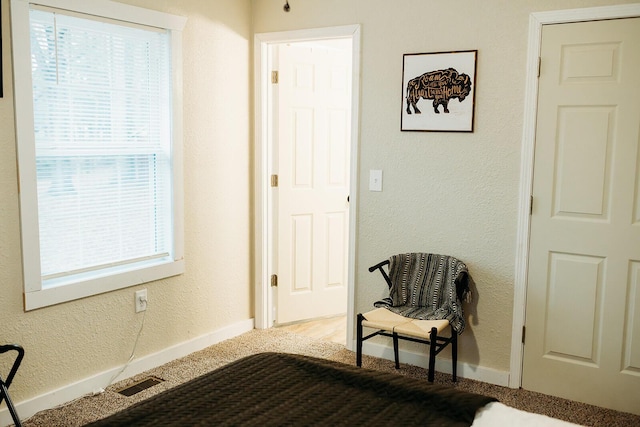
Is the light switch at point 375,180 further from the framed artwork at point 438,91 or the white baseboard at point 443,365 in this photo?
the white baseboard at point 443,365

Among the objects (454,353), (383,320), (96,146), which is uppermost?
(96,146)

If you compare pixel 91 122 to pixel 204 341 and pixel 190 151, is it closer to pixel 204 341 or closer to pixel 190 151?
pixel 190 151

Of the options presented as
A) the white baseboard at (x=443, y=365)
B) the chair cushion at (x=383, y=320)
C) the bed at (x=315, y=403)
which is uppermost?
the bed at (x=315, y=403)

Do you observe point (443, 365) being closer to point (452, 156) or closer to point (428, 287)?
point (428, 287)

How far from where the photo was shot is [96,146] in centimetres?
329

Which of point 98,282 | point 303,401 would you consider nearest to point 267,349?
point 98,282

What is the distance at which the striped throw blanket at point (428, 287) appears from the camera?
3.42m

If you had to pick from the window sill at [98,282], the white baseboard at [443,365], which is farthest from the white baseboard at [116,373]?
the white baseboard at [443,365]

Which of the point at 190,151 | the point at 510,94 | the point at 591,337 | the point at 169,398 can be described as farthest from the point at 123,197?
the point at 591,337

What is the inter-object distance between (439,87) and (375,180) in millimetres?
680

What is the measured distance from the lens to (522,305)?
11.2 feet

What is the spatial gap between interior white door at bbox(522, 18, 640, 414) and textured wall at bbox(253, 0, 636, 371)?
0.15 metres

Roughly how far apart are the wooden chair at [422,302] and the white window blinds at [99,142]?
134 centimetres

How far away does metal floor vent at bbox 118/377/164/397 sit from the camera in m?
3.35
